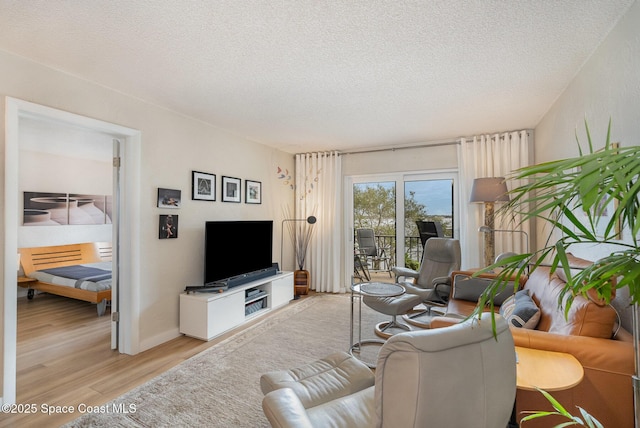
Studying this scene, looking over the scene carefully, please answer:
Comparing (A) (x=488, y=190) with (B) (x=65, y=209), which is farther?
(B) (x=65, y=209)

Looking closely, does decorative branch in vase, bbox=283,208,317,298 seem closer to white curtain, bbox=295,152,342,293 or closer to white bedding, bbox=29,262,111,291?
white curtain, bbox=295,152,342,293

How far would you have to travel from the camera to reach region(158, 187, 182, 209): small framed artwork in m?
3.19

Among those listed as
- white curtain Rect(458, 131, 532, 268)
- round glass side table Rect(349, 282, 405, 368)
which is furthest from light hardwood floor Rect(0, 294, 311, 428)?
white curtain Rect(458, 131, 532, 268)

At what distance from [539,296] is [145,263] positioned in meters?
3.48

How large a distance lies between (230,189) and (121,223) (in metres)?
1.43

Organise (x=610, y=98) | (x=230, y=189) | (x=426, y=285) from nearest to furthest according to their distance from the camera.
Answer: (x=610, y=98), (x=426, y=285), (x=230, y=189)

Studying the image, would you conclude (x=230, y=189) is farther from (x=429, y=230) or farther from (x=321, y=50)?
(x=429, y=230)

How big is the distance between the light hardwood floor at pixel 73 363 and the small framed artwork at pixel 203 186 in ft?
5.29

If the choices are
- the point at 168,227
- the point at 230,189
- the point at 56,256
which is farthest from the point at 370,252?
the point at 56,256

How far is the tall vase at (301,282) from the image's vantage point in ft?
16.6

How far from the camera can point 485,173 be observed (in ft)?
13.8

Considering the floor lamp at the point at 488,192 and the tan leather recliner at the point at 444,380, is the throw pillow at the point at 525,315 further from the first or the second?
the floor lamp at the point at 488,192

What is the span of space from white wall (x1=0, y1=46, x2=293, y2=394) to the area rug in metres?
0.82

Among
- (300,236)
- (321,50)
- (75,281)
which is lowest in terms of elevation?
(75,281)
